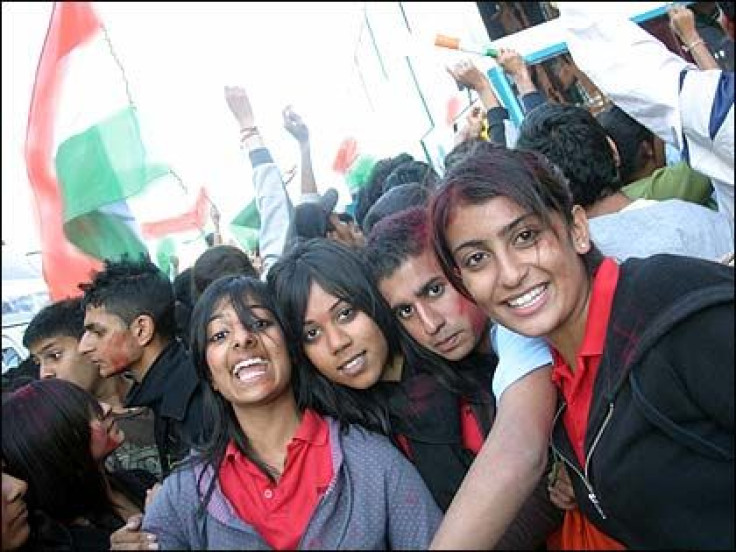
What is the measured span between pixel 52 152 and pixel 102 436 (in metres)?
1.97

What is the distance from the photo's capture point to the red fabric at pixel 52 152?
10.4 feet

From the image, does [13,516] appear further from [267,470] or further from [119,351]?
[119,351]

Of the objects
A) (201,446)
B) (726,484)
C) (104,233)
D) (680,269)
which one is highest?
(104,233)

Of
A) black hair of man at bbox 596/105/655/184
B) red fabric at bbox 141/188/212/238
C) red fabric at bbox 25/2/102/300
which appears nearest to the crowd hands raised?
black hair of man at bbox 596/105/655/184

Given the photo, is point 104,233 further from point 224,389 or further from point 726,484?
point 726,484

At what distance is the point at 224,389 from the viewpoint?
1432mm

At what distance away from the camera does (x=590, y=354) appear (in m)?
1.12

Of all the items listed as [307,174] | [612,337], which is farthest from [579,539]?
[307,174]

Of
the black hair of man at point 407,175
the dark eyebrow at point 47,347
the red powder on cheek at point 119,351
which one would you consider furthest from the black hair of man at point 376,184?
the dark eyebrow at point 47,347

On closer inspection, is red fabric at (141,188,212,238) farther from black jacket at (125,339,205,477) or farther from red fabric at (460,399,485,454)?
red fabric at (460,399,485,454)

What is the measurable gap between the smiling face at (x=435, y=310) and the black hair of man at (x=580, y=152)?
44cm

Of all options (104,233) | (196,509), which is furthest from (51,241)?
(196,509)

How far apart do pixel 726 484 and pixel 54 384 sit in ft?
4.82

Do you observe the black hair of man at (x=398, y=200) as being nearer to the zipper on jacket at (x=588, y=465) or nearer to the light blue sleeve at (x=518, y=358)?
the light blue sleeve at (x=518, y=358)
